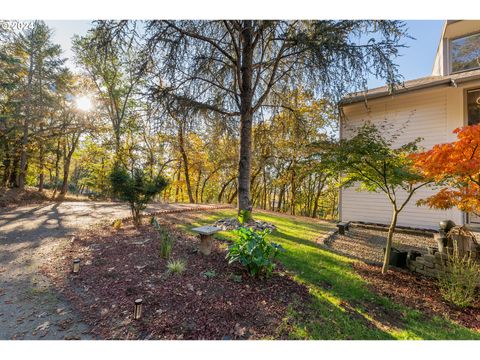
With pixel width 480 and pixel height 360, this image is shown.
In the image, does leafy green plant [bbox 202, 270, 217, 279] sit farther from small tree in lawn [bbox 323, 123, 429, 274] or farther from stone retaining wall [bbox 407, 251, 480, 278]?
stone retaining wall [bbox 407, 251, 480, 278]

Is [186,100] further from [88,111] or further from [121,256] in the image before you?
[88,111]

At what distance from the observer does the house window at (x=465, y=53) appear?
6.16m

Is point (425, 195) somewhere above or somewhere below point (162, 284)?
above

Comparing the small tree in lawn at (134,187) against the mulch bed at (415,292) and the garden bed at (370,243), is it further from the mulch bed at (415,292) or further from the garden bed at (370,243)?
the mulch bed at (415,292)

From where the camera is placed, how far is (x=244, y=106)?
5090 millimetres

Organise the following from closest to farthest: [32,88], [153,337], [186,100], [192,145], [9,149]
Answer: [153,337] < [186,100] < [32,88] < [9,149] < [192,145]

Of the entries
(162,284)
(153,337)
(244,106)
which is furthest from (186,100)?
(153,337)

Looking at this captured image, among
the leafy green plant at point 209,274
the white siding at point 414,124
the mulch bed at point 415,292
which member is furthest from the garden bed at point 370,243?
the leafy green plant at point 209,274

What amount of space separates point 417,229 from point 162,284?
24.6 feet

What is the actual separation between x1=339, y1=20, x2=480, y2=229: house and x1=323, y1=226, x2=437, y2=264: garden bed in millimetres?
794

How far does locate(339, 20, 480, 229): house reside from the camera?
5938mm

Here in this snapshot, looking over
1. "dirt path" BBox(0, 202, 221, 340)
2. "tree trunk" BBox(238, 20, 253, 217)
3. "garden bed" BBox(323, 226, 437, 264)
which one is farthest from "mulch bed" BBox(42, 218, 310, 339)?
"garden bed" BBox(323, 226, 437, 264)

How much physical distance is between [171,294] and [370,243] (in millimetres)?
4999

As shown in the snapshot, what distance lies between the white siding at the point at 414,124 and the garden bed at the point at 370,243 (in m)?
0.69
